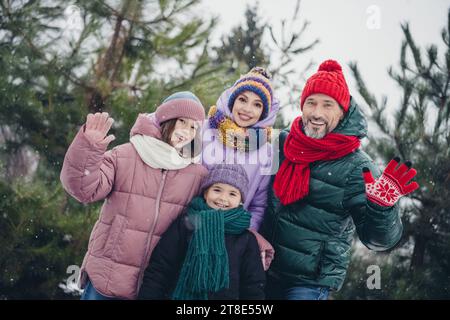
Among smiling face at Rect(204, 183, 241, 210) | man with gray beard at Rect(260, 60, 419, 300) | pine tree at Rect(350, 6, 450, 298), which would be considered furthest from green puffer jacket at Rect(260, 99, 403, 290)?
pine tree at Rect(350, 6, 450, 298)

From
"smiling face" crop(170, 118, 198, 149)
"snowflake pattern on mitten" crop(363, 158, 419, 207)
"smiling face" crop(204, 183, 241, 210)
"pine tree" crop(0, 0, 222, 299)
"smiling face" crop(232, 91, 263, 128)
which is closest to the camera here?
"snowflake pattern on mitten" crop(363, 158, 419, 207)

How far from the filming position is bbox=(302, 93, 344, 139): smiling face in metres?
2.29

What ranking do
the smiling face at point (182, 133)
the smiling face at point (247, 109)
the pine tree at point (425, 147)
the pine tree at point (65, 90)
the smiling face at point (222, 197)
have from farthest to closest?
the pine tree at point (425, 147) → the pine tree at point (65, 90) → the smiling face at point (247, 109) → the smiling face at point (182, 133) → the smiling face at point (222, 197)

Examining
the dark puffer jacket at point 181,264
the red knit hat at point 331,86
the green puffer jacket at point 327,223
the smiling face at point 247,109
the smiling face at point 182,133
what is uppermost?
the red knit hat at point 331,86

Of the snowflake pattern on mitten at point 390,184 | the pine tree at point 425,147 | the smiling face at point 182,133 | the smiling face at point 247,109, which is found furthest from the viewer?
the pine tree at point 425,147

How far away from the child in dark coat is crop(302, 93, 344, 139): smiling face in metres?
0.55

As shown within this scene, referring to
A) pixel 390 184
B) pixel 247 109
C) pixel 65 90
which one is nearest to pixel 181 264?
pixel 247 109

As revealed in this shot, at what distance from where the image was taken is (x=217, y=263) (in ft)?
6.41

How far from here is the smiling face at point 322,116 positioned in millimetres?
2287

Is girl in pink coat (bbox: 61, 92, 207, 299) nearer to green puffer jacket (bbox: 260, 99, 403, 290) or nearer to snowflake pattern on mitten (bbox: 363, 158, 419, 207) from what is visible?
green puffer jacket (bbox: 260, 99, 403, 290)

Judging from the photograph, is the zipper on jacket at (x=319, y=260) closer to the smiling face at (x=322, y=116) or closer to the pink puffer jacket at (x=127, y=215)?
the smiling face at (x=322, y=116)

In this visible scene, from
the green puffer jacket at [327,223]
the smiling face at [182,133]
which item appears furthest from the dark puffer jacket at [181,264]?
the smiling face at [182,133]

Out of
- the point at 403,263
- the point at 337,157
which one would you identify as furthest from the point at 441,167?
the point at 337,157

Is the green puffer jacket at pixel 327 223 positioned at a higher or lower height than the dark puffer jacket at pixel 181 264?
higher
